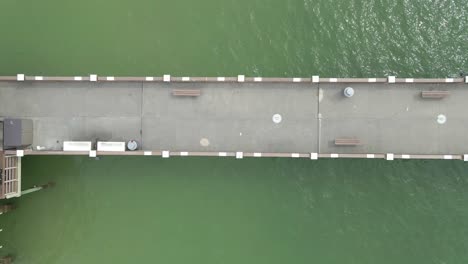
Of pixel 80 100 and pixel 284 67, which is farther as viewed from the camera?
pixel 284 67

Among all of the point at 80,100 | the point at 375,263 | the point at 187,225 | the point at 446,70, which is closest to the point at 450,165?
the point at 446,70

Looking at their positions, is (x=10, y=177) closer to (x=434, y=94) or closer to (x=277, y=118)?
(x=277, y=118)

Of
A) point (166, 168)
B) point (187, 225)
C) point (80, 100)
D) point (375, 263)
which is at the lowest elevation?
point (375, 263)

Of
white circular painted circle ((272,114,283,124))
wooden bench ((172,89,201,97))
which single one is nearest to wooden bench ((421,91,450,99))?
white circular painted circle ((272,114,283,124))

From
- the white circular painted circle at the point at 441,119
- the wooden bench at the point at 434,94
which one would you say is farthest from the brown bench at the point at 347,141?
the white circular painted circle at the point at 441,119

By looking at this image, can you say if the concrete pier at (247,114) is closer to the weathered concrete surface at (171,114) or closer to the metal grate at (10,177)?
the weathered concrete surface at (171,114)

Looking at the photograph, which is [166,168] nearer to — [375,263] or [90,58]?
[90,58]

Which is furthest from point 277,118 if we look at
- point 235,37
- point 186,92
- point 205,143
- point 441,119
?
point 441,119
